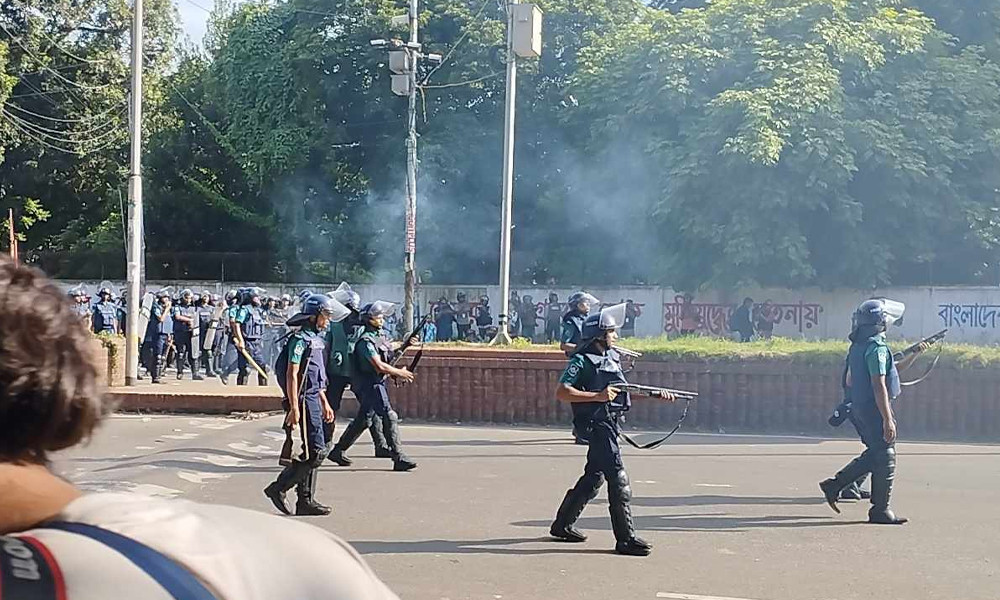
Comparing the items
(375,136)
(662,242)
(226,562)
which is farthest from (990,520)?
(375,136)

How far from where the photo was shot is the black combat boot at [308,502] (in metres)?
8.64

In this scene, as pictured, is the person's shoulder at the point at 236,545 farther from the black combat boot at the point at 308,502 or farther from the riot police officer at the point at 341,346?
the riot police officer at the point at 341,346

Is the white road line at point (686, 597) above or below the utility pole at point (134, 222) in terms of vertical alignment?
below

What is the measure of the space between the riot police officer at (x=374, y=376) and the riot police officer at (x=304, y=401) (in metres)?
1.73

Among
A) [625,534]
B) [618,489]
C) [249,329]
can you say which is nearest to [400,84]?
[249,329]

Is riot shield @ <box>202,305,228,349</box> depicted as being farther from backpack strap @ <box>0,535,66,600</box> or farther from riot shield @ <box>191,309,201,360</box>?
backpack strap @ <box>0,535,66,600</box>

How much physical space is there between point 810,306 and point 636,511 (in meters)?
21.7

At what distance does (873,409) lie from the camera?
877 centimetres

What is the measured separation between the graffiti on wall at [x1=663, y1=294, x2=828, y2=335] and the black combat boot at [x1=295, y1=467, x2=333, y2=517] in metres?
22.0

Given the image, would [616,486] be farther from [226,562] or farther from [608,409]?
[226,562]

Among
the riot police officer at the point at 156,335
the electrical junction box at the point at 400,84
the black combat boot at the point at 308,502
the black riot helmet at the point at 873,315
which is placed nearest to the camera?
the black combat boot at the point at 308,502

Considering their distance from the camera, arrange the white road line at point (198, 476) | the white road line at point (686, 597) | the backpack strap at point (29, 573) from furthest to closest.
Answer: the white road line at point (198, 476) → the white road line at point (686, 597) → the backpack strap at point (29, 573)

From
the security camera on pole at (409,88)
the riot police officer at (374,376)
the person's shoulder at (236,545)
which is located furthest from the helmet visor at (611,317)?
the security camera on pole at (409,88)

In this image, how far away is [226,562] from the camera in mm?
1460
